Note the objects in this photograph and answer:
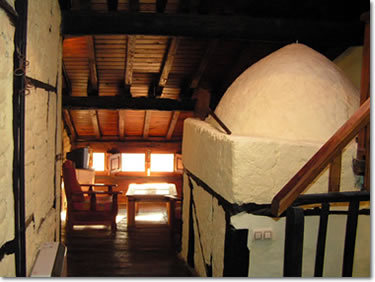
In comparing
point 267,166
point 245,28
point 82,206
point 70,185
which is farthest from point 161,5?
point 82,206

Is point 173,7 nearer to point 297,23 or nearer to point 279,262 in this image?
point 297,23

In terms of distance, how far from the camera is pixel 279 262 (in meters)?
3.26

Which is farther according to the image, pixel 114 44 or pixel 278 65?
pixel 114 44

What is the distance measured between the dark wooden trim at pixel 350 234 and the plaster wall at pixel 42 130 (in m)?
1.94

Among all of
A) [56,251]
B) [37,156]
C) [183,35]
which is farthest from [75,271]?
[183,35]

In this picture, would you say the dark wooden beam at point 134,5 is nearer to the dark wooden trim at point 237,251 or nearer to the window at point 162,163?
the dark wooden trim at point 237,251

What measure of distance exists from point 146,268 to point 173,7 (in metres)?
3.27

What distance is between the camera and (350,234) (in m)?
2.25

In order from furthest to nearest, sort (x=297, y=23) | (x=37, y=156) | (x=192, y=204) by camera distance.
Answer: (x=192, y=204), (x=297, y=23), (x=37, y=156)

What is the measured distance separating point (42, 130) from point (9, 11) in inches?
52.0

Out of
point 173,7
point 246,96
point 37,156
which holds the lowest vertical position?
point 37,156

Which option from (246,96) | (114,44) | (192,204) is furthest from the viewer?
(114,44)

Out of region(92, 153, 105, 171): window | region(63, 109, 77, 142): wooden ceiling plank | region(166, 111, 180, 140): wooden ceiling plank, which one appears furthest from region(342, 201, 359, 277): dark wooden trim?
region(92, 153, 105, 171): window

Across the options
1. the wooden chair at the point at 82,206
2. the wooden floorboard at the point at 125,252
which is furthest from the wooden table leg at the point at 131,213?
the wooden chair at the point at 82,206
